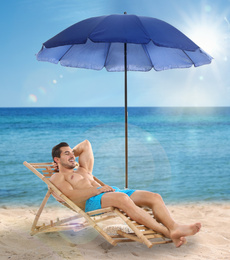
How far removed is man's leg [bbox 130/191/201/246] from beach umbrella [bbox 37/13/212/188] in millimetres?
822

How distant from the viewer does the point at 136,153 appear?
18.6 metres

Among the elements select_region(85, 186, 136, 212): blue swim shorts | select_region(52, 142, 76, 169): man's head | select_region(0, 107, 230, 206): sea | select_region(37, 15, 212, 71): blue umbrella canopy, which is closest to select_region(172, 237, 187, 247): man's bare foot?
select_region(85, 186, 136, 212): blue swim shorts

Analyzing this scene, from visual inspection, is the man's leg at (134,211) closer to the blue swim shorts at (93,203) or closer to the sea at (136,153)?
the blue swim shorts at (93,203)

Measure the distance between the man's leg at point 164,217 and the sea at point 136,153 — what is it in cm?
367

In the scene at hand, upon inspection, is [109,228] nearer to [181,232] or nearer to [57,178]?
[57,178]

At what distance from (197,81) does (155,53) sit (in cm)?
3256

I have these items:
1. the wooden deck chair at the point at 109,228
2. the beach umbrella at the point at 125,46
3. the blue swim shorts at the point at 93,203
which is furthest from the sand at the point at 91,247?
the beach umbrella at the point at 125,46

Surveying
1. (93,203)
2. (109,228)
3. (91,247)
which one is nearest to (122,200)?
(93,203)

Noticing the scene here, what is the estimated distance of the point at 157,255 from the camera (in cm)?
348

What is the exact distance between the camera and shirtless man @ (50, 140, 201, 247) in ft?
11.5

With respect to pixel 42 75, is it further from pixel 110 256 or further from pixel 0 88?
pixel 110 256

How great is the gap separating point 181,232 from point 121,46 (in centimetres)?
272

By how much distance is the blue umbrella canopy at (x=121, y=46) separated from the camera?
3600mm

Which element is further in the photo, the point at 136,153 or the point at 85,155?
the point at 136,153
